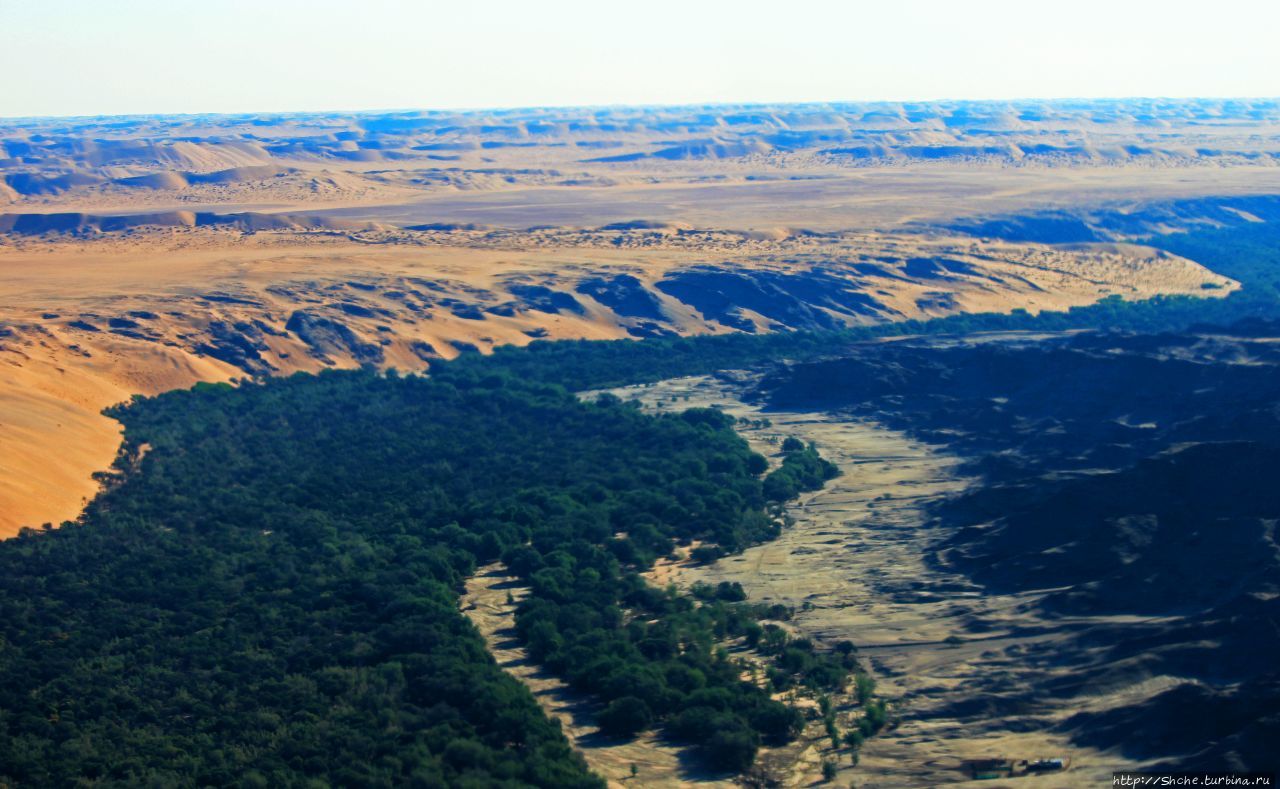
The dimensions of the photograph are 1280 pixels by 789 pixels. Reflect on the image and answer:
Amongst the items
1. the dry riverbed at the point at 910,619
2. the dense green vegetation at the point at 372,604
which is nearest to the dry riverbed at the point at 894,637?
the dry riverbed at the point at 910,619

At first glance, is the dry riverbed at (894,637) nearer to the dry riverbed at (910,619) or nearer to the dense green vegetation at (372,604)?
the dry riverbed at (910,619)

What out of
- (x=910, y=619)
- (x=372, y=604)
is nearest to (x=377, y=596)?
(x=372, y=604)

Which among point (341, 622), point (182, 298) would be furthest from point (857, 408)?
point (182, 298)

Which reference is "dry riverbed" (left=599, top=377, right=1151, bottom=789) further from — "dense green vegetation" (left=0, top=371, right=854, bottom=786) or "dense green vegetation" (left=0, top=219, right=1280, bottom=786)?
"dense green vegetation" (left=0, top=371, right=854, bottom=786)

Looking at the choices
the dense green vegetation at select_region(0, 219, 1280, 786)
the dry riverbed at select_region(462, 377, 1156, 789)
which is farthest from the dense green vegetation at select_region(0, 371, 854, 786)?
the dry riverbed at select_region(462, 377, 1156, 789)

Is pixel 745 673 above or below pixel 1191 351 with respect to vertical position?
below

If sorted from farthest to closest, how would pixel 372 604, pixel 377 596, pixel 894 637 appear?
pixel 377 596 → pixel 372 604 → pixel 894 637

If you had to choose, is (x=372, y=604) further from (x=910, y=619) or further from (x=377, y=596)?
(x=910, y=619)

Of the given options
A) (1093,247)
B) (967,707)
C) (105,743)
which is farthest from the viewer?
(1093,247)

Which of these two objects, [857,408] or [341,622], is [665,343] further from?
[341,622]
